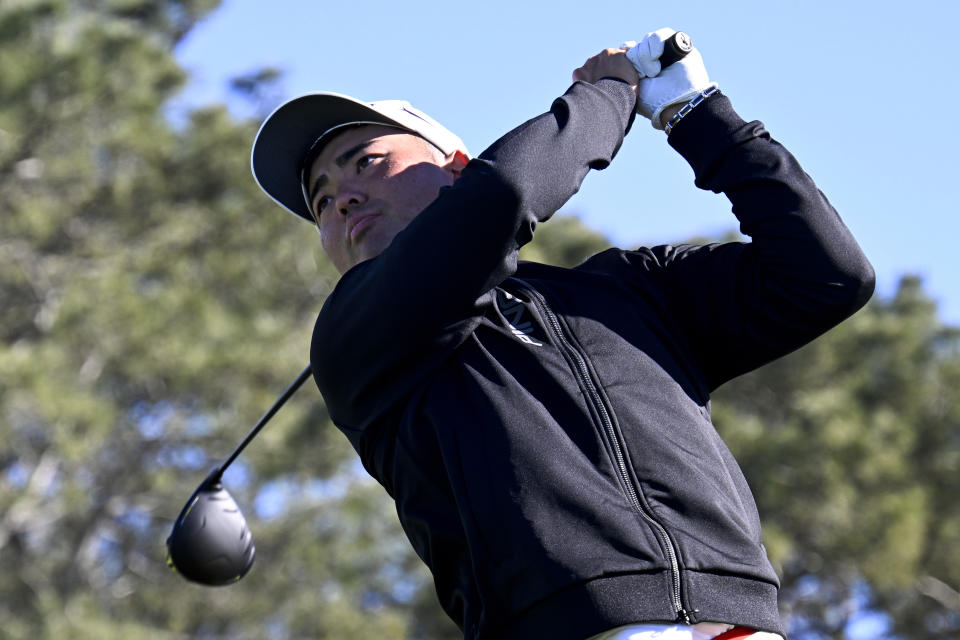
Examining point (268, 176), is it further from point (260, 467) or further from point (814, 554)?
point (260, 467)

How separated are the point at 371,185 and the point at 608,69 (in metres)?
0.48

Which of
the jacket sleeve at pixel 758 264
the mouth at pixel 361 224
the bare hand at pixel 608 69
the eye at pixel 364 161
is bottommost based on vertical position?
the mouth at pixel 361 224

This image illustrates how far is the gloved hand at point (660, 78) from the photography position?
2.45 m

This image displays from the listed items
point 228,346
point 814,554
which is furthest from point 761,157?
point 228,346

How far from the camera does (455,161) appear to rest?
8.95ft

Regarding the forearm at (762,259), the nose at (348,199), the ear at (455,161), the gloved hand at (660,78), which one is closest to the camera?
the forearm at (762,259)

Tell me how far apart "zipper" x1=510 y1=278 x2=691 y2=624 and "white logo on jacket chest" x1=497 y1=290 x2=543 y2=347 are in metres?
0.03

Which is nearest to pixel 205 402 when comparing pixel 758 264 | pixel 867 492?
pixel 867 492

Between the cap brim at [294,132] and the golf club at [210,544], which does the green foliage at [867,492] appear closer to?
A: the golf club at [210,544]

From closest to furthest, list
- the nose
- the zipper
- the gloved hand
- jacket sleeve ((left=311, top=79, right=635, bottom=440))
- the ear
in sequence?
the zipper < jacket sleeve ((left=311, top=79, right=635, bottom=440)) < the gloved hand < the nose < the ear

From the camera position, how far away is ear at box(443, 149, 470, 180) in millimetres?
2691

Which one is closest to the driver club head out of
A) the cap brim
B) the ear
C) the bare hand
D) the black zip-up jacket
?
the cap brim

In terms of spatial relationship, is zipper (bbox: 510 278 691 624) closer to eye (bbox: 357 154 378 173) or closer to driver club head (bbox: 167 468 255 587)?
eye (bbox: 357 154 378 173)

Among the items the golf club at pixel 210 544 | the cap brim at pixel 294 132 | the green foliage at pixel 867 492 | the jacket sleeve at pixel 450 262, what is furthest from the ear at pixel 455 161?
the green foliage at pixel 867 492
